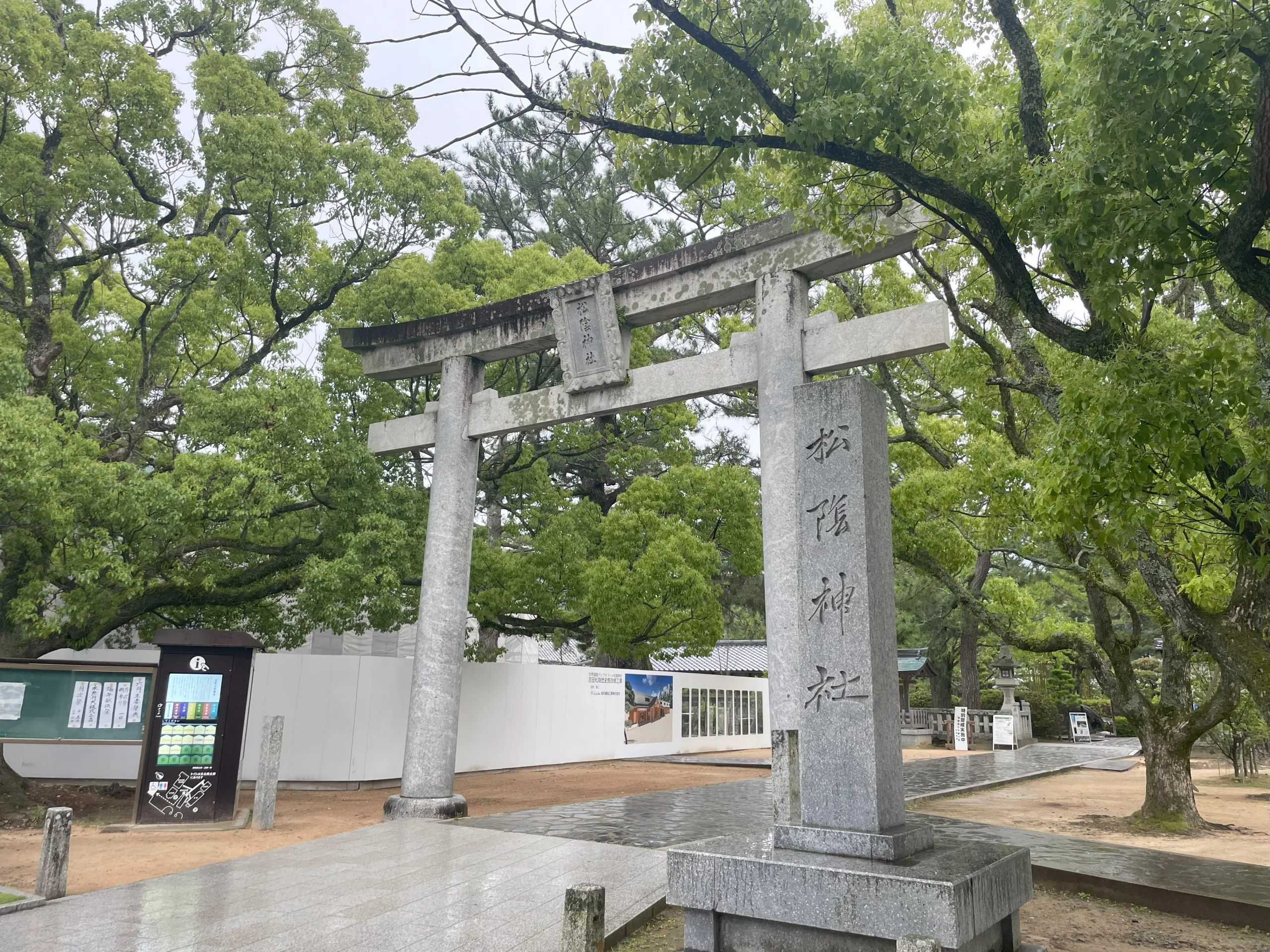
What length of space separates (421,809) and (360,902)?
149 inches

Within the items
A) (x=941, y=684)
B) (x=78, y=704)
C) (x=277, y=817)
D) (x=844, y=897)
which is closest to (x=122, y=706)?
(x=78, y=704)

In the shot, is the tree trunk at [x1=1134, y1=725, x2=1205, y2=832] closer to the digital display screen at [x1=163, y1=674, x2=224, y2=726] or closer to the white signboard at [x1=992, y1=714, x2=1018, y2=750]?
the digital display screen at [x1=163, y1=674, x2=224, y2=726]

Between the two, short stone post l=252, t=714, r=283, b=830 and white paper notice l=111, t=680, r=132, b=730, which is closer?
short stone post l=252, t=714, r=283, b=830

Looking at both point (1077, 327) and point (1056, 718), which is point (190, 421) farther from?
point (1056, 718)

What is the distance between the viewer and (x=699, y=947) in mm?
4676

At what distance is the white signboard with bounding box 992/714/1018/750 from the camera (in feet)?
76.8

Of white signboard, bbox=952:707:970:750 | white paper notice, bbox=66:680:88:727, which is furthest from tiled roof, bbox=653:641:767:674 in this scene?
white paper notice, bbox=66:680:88:727

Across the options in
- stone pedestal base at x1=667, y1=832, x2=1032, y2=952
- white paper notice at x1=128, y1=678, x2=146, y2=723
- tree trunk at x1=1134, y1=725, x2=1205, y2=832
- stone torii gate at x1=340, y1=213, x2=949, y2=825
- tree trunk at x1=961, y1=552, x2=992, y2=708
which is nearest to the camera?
stone pedestal base at x1=667, y1=832, x2=1032, y2=952

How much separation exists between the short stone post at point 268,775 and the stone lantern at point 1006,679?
855 inches

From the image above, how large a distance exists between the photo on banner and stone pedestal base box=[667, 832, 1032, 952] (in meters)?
15.6

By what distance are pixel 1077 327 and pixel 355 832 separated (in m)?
8.20

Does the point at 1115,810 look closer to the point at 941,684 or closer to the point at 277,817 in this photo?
the point at 277,817

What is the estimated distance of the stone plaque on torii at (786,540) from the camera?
450 centimetres

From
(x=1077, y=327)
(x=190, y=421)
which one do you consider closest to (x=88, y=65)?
(x=190, y=421)
